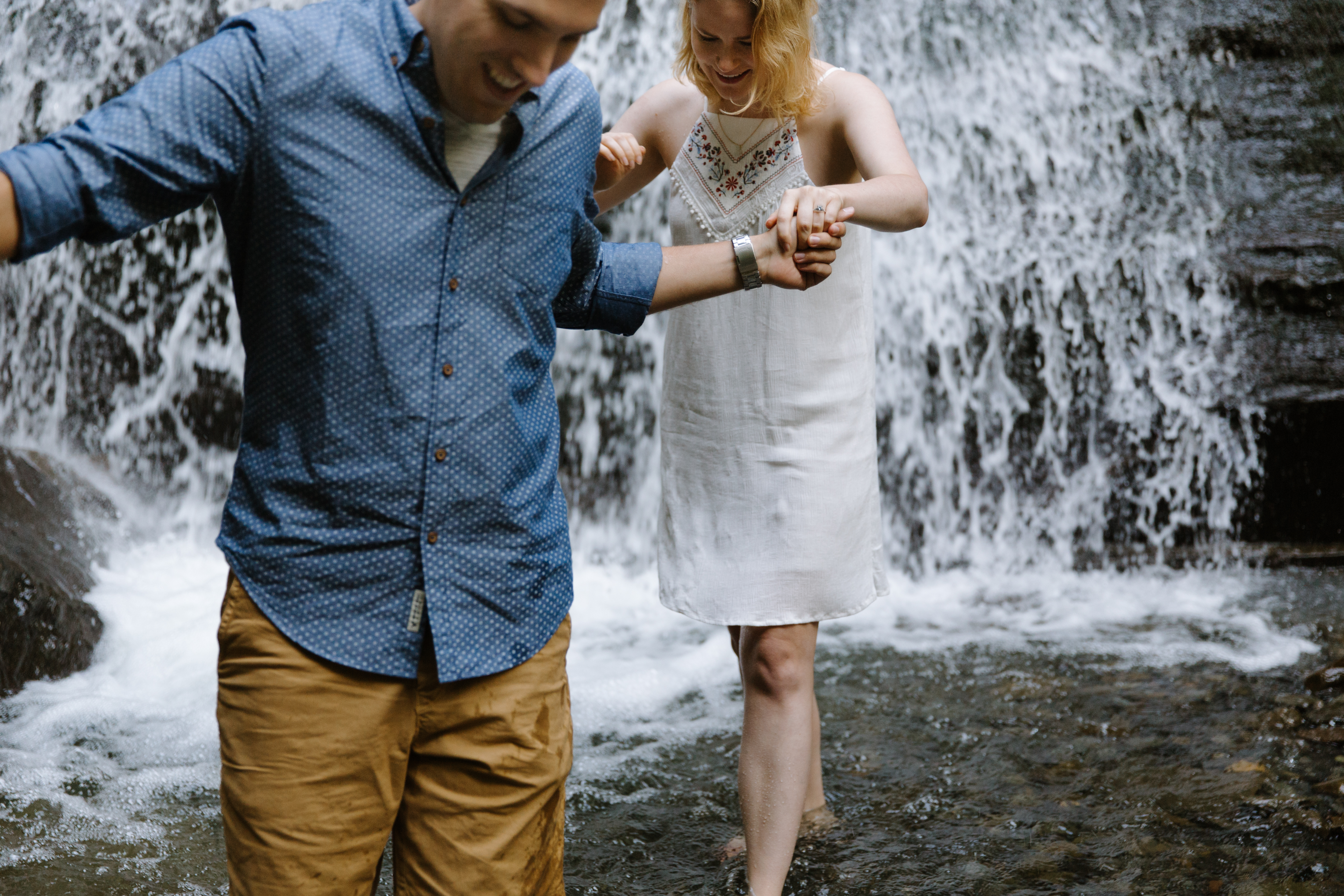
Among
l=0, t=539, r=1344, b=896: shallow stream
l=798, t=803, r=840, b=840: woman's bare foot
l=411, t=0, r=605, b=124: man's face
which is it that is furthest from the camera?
l=798, t=803, r=840, b=840: woman's bare foot

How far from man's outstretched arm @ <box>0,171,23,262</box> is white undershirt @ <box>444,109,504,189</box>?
1.66 feet

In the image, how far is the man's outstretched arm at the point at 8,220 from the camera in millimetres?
1261

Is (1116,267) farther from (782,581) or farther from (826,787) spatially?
(782,581)

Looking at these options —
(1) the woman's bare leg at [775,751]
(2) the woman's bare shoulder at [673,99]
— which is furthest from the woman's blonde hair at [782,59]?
Result: (1) the woman's bare leg at [775,751]


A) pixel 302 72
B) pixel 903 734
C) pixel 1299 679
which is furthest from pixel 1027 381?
pixel 302 72

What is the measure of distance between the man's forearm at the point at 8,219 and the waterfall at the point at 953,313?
5.28 metres

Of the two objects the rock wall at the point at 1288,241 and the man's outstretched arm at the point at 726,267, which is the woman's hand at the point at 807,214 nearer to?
the man's outstretched arm at the point at 726,267

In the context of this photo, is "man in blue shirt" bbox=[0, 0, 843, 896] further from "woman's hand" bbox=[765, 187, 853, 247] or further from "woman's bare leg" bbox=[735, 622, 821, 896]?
"woman's bare leg" bbox=[735, 622, 821, 896]

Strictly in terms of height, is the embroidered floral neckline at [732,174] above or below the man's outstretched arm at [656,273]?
above

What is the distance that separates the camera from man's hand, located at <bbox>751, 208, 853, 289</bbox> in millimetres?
1965

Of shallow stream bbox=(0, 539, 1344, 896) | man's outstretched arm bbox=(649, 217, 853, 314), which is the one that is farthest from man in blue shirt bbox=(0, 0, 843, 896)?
shallow stream bbox=(0, 539, 1344, 896)

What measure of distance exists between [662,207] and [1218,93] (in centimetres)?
329

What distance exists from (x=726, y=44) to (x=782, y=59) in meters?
0.13

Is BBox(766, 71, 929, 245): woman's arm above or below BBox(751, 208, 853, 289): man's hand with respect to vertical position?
above
